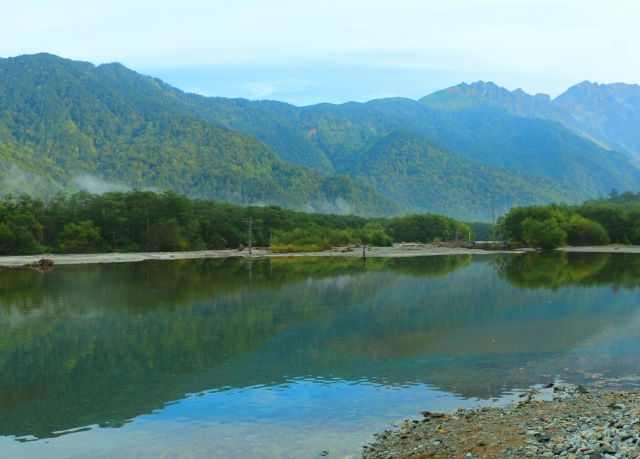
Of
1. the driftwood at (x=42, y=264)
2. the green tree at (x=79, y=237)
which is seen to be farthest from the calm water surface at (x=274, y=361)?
the green tree at (x=79, y=237)

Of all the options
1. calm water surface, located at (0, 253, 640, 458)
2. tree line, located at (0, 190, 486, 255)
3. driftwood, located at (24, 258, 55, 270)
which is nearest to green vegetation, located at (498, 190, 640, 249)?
tree line, located at (0, 190, 486, 255)

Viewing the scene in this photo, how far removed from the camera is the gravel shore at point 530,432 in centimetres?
1020

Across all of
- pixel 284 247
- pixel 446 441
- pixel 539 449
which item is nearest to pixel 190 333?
pixel 446 441

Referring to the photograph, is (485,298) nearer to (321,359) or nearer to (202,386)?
(321,359)

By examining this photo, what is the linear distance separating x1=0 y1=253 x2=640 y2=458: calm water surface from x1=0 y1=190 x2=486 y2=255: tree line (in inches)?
2241

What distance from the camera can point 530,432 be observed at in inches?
462

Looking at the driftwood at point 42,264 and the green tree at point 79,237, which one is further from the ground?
the green tree at point 79,237

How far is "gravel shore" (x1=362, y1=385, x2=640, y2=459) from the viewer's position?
1020 centimetres

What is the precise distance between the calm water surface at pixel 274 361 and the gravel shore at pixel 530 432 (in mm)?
1039

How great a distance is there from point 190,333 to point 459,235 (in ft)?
473

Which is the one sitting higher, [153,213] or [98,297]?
[153,213]

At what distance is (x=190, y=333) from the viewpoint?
89.8 feet

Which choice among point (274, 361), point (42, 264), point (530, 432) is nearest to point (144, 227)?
point (42, 264)

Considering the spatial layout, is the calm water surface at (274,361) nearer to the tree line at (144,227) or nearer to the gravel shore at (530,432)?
the gravel shore at (530,432)
